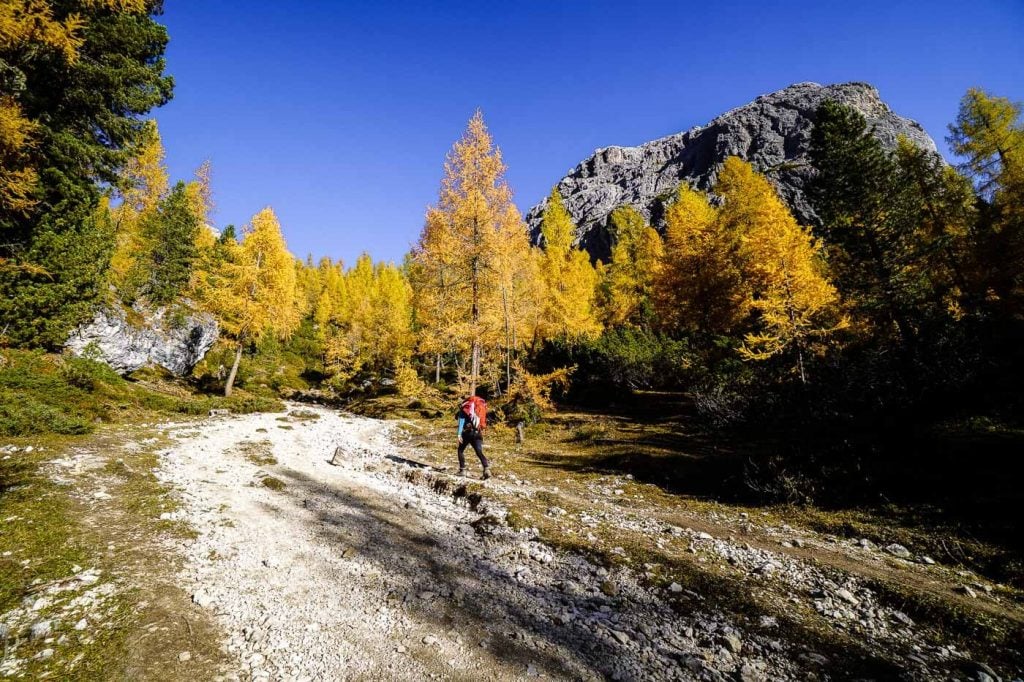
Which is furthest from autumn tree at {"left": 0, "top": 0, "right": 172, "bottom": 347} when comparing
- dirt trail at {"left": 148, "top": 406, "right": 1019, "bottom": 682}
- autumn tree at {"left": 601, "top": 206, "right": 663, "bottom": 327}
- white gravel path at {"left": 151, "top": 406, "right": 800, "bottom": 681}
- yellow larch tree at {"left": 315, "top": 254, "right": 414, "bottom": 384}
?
autumn tree at {"left": 601, "top": 206, "right": 663, "bottom": 327}

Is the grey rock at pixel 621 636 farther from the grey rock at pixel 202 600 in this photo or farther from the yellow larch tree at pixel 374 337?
the yellow larch tree at pixel 374 337

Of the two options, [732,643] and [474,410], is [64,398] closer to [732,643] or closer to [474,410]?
[474,410]

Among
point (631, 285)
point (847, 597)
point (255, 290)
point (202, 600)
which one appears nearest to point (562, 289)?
point (631, 285)

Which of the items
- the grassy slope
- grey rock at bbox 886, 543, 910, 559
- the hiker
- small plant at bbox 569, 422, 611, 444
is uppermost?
the hiker

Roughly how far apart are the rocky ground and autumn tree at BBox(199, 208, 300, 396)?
20.1 m

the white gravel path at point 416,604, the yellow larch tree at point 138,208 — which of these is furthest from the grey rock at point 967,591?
the yellow larch tree at point 138,208

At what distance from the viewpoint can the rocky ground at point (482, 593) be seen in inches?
144

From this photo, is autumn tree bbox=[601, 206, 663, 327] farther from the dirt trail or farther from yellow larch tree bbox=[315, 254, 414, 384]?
the dirt trail

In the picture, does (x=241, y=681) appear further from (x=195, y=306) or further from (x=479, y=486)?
(x=195, y=306)

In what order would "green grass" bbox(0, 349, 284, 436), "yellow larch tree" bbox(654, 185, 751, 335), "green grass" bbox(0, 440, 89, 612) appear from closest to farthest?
"green grass" bbox(0, 440, 89, 612), "green grass" bbox(0, 349, 284, 436), "yellow larch tree" bbox(654, 185, 751, 335)

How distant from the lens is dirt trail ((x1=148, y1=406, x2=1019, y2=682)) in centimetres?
368

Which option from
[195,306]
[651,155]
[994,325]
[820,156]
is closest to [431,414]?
[195,306]

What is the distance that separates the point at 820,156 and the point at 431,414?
31.3 meters

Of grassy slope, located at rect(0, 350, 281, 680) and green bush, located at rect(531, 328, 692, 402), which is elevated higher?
green bush, located at rect(531, 328, 692, 402)
